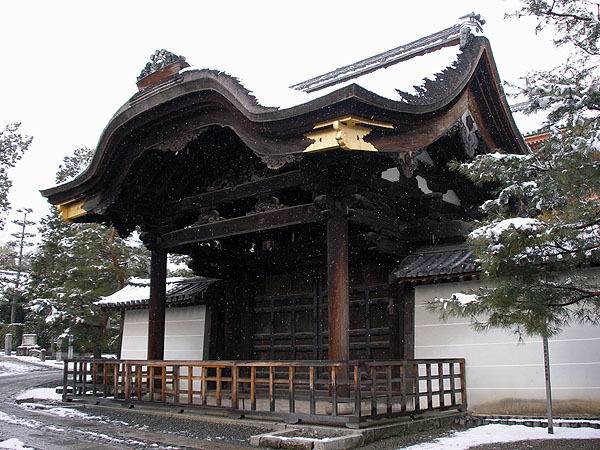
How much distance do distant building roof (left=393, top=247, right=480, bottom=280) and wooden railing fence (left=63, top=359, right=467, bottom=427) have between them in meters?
1.28

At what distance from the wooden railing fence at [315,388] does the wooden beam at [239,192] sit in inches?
104

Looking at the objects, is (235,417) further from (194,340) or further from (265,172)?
(194,340)

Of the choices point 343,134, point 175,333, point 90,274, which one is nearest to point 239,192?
point 343,134

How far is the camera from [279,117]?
7418mm

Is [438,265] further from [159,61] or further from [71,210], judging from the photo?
[71,210]

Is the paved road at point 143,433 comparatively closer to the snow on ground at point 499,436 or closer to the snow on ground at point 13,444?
the snow on ground at point 13,444

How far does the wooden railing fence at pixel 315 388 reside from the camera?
23.7ft

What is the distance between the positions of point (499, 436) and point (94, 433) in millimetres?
5032

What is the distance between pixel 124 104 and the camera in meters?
9.42

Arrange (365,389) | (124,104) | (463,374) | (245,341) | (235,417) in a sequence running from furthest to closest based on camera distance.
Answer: (245,341)
(365,389)
(124,104)
(463,374)
(235,417)

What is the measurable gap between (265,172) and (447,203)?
134 inches

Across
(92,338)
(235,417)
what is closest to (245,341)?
(235,417)

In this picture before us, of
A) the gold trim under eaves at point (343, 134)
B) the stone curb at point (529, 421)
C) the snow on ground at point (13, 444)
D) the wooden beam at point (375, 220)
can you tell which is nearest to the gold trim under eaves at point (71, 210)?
the snow on ground at point (13, 444)

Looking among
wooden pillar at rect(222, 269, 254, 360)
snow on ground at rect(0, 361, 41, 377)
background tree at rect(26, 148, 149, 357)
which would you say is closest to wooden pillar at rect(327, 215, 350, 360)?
wooden pillar at rect(222, 269, 254, 360)
